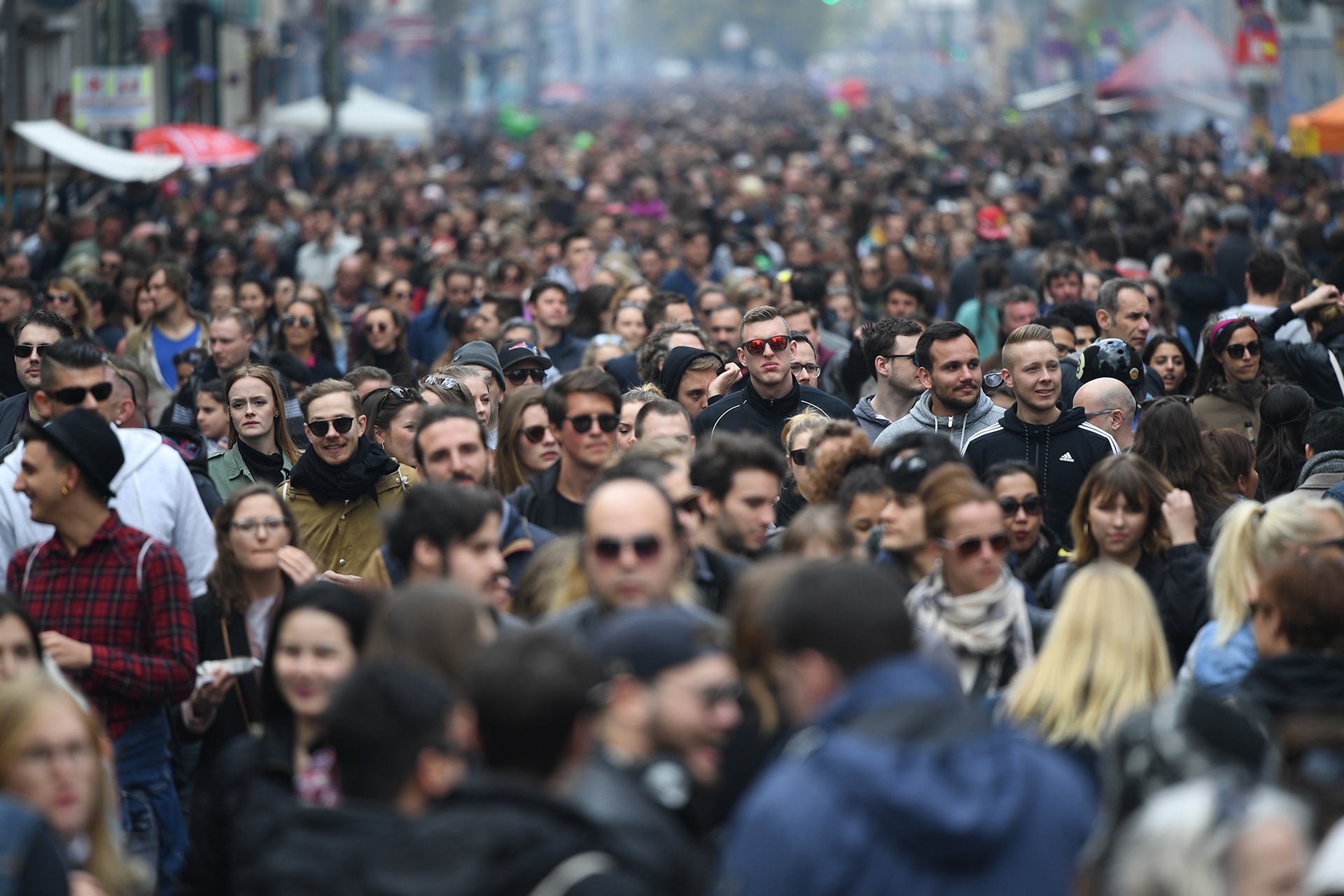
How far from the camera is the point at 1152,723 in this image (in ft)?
11.9

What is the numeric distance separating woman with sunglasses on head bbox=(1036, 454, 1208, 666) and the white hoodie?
302cm

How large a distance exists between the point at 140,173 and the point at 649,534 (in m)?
16.8

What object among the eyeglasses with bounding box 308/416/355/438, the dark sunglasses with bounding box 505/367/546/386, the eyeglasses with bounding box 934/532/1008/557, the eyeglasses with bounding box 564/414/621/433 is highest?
the eyeglasses with bounding box 934/532/1008/557

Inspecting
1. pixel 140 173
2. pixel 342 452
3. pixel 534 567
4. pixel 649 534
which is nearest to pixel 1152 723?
pixel 649 534

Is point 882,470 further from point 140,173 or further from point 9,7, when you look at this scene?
point 9,7

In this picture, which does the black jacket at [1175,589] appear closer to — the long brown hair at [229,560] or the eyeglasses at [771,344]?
the eyeglasses at [771,344]

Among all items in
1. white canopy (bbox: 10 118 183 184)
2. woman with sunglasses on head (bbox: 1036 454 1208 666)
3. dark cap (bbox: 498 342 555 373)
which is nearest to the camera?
woman with sunglasses on head (bbox: 1036 454 1208 666)

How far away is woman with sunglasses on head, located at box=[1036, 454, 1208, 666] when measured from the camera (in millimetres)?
5703

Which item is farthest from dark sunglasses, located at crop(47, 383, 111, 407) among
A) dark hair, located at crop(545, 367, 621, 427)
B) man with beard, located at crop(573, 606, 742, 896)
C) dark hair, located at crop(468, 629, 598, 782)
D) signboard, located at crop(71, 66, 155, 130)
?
signboard, located at crop(71, 66, 155, 130)

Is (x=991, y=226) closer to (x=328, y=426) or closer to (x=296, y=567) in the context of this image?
(x=328, y=426)

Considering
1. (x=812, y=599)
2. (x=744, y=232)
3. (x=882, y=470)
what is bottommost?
(x=744, y=232)

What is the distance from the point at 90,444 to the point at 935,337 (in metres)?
3.84

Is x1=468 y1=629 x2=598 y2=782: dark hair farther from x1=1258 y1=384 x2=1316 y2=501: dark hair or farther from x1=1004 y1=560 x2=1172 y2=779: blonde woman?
x1=1258 y1=384 x2=1316 y2=501: dark hair

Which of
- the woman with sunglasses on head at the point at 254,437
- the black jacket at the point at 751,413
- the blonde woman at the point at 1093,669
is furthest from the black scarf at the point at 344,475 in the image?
the blonde woman at the point at 1093,669
